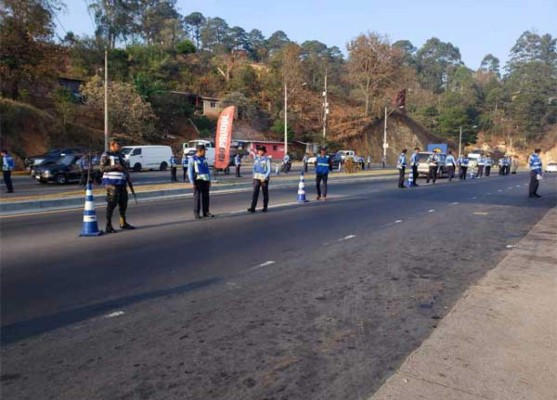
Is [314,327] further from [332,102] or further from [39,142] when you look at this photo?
[332,102]

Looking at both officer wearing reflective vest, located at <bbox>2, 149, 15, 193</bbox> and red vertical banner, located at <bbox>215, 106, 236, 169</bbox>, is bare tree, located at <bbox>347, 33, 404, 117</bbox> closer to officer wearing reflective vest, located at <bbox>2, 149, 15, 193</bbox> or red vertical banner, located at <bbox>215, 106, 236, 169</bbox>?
red vertical banner, located at <bbox>215, 106, 236, 169</bbox>

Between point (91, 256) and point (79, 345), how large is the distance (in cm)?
391

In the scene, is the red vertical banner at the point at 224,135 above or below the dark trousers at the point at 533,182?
above

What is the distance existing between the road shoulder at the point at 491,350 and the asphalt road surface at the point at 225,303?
207 millimetres

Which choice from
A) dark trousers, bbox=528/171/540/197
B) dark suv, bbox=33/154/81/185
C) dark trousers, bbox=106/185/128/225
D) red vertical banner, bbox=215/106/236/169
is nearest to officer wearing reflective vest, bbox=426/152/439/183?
dark trousers, bbox=528/171/540/197

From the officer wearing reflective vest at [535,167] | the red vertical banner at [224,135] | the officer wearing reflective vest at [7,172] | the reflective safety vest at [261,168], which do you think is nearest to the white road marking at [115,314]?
the reflective safety vest at [261,168]

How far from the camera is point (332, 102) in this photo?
273 feet

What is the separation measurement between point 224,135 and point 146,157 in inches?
622

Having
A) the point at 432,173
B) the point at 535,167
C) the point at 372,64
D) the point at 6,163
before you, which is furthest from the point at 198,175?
A: the point at 372,64

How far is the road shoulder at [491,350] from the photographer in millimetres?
3879

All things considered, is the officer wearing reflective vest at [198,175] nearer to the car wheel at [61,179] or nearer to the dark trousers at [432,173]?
the car wheel at [61,179]

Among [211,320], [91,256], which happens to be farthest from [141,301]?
[91,256]

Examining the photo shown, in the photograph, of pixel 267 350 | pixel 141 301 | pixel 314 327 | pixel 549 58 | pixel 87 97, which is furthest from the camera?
pixel 549 58

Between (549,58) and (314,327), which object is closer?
(314,327)
